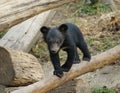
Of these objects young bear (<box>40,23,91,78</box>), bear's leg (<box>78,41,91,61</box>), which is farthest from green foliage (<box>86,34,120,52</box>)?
young bear (<box>40,23,91,78</box>)

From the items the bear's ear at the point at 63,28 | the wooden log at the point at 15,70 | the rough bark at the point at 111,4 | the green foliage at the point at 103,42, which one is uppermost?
the bear's ear at the point at 63,28

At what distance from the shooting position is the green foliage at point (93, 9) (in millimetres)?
9438

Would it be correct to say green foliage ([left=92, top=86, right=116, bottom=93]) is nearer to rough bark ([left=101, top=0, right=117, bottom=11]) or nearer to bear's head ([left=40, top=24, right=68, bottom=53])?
bear's head ([left=40, top=24, right=68, bottom=53])

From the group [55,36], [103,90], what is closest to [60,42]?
[55,36]

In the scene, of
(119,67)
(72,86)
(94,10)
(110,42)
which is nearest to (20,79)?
(72,86)

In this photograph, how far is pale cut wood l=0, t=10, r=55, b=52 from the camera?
268 inches

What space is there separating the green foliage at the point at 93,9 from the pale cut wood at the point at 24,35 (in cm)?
197

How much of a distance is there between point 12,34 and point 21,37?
0.18 metres

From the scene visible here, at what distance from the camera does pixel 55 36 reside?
4664 millimetres

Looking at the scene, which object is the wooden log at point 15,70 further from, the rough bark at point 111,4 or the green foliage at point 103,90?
the rough bark at point 111,4

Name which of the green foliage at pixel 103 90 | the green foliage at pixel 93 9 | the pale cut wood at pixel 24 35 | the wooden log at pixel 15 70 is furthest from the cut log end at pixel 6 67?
the green foliage at pixel 93 9

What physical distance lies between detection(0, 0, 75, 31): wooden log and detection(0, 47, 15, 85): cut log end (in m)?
0.53

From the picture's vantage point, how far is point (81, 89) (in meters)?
5.41

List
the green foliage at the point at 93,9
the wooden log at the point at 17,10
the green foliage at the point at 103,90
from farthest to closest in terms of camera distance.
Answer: the green foliage at the point at 93,9, the green foliage at the point at 103,90, the wooden log at the point at 17,10
